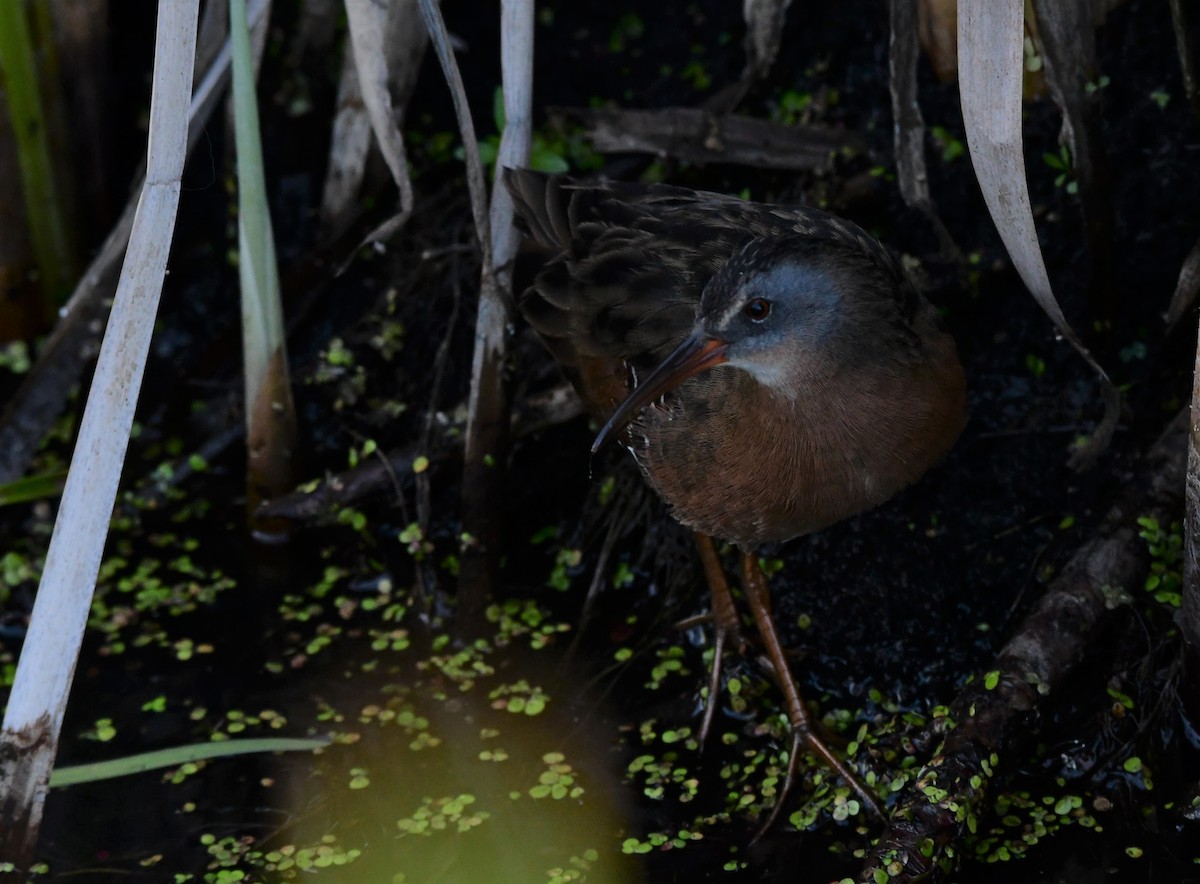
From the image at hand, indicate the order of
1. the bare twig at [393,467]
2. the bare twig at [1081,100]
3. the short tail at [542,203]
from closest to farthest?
1. the bare twig at [1081,100]
2. the short tail at [542,203]
3. the bare twig at [393,467]

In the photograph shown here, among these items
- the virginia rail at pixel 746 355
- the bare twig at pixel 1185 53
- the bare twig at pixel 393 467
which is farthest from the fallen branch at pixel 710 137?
the bare twig at pixel 1185 53

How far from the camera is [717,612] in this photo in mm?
A: 3299

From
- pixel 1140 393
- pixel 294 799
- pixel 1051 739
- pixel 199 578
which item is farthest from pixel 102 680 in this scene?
pixel 1140 393

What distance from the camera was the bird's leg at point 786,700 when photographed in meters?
2.85

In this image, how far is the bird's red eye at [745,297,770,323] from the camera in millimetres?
2543

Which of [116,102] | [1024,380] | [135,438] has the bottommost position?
[135,438]

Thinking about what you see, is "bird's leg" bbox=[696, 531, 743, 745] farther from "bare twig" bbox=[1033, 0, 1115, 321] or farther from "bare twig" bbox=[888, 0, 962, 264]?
"bare twig" bbox=[1033, 0, 1115, 321]

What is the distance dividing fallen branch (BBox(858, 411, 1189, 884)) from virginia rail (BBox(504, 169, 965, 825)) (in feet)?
1.00

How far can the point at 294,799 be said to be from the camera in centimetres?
305

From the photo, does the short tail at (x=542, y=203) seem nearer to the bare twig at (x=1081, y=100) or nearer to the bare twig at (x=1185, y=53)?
the bare twig at (x=1081, y=100)

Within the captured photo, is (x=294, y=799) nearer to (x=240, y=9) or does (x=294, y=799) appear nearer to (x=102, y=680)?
(x=102, y=680)

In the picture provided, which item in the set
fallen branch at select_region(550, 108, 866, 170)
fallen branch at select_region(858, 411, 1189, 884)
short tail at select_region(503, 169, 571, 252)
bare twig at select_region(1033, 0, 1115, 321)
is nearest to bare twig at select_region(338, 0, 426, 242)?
short tail at select_region(503, 169, 571, 252)

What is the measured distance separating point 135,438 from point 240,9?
156cm

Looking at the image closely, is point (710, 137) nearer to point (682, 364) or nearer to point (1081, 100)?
point (1081, 100)
